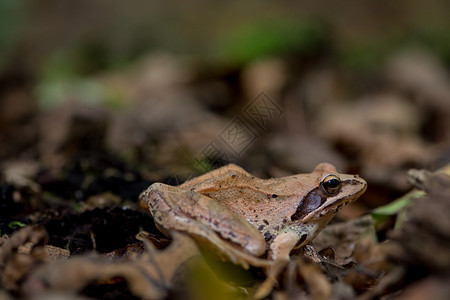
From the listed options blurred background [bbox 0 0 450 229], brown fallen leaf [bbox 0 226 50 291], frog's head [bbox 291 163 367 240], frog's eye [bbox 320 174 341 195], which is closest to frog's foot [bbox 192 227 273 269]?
frog's head [bbox 291 163 367 240]

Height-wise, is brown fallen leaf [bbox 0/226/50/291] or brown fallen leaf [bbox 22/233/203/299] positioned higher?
brown fallen leaf [bbox 22/233/203/299]

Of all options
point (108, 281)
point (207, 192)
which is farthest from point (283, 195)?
point (108, 281)

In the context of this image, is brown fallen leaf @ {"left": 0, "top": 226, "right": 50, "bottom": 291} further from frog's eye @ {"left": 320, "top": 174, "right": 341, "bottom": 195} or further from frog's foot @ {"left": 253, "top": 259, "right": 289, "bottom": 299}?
frog's eye @ {"left": 320, "top": 174, "right": 341, "bottom": 195}

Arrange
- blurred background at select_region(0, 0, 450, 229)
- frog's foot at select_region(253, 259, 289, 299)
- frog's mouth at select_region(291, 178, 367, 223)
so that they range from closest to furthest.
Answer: frog's foot at select_region(253, 259, 289, 299) < frog's mouth at select_region(291, 178, 367, 223) < blurred background at select_region(0, 0, 450, 229)

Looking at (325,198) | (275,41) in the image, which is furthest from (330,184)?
(275,41)

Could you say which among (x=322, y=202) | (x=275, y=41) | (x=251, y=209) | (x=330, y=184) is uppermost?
(x=275, y=41)

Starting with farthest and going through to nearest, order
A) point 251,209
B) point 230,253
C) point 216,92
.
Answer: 1. point 216,92
2. point 251,209
3. point 230,253

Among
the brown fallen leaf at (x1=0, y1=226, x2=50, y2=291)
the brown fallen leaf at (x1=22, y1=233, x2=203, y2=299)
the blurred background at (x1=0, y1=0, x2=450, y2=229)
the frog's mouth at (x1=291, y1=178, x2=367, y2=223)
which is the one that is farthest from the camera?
the blurred background at (x1=0, y1=0, x2=450, y2=229)

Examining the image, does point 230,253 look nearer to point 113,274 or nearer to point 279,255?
point 279,255

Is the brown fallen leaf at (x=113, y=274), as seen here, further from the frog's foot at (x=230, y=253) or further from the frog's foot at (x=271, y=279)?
the frog's foot at (x=271, y=279)
